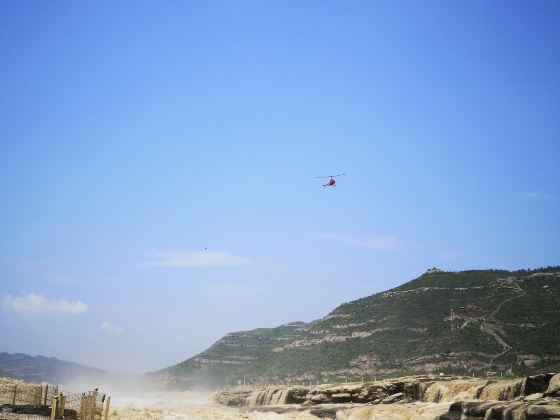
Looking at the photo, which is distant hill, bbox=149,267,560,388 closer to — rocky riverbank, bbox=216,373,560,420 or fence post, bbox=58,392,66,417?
rocky riverbank, bbox=216,373,560,420

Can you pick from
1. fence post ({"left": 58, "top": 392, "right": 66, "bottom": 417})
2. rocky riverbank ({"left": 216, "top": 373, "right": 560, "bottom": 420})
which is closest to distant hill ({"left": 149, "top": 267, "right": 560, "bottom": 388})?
rocky riverbank ({"left": 216, "top": 373, "right": 560, "bottom": 420})

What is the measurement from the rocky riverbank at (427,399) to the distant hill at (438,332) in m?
17.1

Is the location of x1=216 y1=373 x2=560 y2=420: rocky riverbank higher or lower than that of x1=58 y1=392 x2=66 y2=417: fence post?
lower

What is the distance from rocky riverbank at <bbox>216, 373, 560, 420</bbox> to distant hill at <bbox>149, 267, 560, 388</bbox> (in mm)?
17106

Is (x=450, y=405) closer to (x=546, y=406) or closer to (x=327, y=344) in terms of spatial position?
(x=546, y=406)

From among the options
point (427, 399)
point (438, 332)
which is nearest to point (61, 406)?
point (427, 399)

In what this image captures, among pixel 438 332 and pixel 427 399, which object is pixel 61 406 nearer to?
pixel 427 399

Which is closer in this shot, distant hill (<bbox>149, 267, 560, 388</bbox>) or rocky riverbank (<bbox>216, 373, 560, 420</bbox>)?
rocky riverbank (<bbox>216, 373, 560, 420</bbox>)

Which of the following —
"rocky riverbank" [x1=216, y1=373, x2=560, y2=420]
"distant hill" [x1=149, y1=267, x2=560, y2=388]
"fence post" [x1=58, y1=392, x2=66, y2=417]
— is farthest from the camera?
"distant hill" [x1=149, y1=267, x2=560, y2=388]

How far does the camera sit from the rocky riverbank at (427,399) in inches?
1217

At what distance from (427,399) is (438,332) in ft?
150

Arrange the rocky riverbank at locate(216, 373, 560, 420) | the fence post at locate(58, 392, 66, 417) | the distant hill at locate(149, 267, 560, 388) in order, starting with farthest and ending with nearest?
the distant hill at locate(149, 267, 560, 388), the rocky riverbank at locate(216, 373, 560, 420), the fence post at locate(58, 392, 66, 417)

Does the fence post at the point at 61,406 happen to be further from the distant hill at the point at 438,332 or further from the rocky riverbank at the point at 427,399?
the distant hill at the point at 438,332

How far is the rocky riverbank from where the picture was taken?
30919mm
